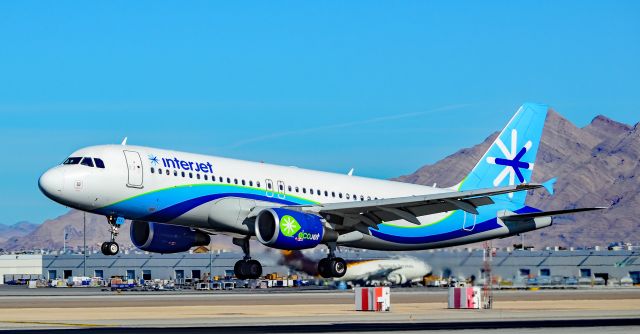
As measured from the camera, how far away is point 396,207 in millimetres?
65125

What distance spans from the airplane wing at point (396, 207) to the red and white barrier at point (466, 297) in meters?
6.46

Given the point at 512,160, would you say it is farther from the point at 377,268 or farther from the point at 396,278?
the point at 377,268

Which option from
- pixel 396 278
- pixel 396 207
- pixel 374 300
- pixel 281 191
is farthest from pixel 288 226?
pixel 396 278

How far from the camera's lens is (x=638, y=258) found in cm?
13325

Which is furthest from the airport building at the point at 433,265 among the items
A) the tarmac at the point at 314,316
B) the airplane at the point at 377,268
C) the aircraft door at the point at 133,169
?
the aircraft door at the point at 133,169

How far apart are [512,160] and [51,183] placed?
107 feet

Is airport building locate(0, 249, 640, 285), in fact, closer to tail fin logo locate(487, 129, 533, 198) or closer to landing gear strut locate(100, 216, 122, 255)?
tail fin logo locate(487, 129, 533, 198)

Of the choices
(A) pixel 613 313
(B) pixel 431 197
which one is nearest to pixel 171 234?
(B) pixel 431 197

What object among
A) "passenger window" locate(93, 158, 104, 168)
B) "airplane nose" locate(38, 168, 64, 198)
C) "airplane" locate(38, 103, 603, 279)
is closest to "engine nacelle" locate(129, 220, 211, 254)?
"airplane" locate(38, 103, 603, 279)

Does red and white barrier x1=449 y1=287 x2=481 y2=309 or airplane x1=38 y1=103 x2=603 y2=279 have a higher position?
airplane x1=38 y1=103 x2=603 y2=279

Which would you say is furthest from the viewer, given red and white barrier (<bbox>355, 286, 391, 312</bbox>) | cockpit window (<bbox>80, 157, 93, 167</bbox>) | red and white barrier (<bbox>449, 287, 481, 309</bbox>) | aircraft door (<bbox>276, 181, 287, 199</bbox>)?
aircraft door (<bbox>276, 181, 287, 199</bbox>)

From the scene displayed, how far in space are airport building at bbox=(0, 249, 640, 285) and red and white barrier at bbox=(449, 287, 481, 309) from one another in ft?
31.4

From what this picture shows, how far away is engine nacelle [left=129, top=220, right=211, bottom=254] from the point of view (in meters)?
66.9

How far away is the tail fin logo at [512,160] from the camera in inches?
3051
